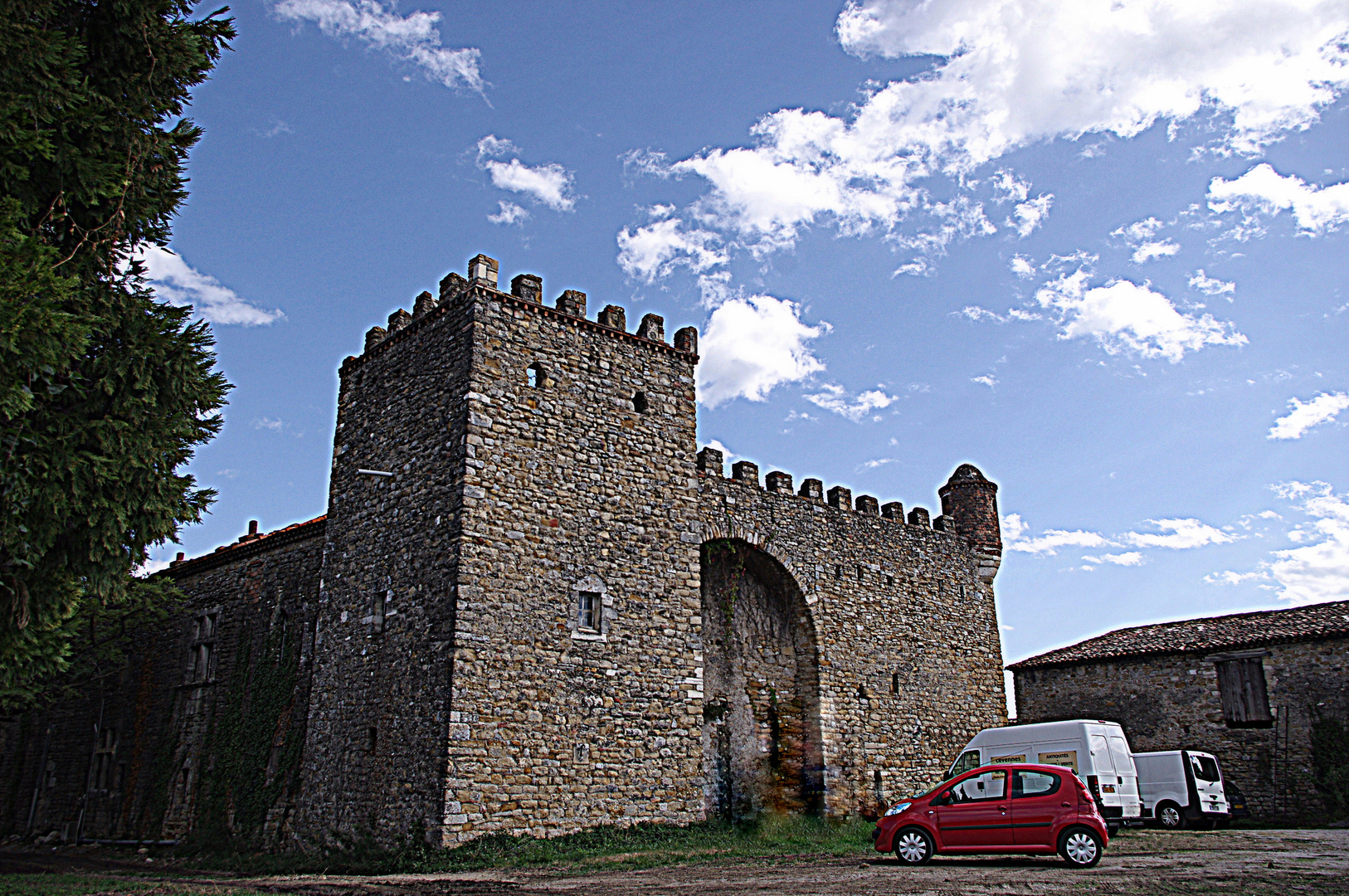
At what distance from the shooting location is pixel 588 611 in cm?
1362

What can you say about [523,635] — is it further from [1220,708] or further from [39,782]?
[39,782]

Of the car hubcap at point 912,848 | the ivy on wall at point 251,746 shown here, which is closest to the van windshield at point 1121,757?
the car hubcap at point 912,848

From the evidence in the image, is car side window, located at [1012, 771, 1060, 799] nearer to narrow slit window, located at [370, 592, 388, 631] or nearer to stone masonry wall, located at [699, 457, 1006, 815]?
stone masonry wall, located at [699, 457, 1006, 815]

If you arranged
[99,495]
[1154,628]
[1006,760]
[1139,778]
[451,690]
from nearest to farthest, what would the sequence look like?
[99,495] < [451,690] < [1006,760] < [1139,778] < [1154,628]

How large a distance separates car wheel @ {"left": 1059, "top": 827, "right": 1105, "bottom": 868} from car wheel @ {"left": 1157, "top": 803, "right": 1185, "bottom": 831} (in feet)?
32.1

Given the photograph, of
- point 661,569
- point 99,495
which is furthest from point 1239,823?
point 99,495

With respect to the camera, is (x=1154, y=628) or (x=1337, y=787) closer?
(x=1337, y=787)

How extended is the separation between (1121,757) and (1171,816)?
2.93 m

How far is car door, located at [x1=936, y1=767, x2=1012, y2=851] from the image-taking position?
10930mm

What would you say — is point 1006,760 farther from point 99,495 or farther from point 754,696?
point 99,495

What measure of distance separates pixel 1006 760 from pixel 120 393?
16494mm

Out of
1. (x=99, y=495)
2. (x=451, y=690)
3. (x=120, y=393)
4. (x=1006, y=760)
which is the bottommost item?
(x=1006, y=760)

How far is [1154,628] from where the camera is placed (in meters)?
25.2

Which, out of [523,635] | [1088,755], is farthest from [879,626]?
[523,635]
